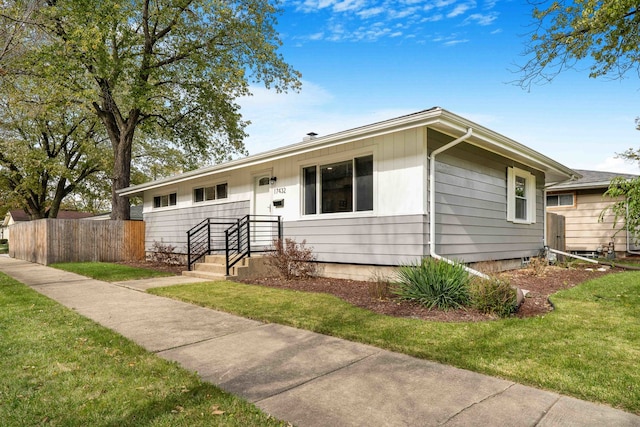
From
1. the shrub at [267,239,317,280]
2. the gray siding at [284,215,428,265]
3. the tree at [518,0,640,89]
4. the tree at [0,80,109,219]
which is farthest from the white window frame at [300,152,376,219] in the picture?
the tree at [0,80,109,219]

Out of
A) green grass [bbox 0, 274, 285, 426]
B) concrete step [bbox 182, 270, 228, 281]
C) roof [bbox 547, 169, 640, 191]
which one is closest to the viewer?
green grass [bbox 0, 274, 285, 426]

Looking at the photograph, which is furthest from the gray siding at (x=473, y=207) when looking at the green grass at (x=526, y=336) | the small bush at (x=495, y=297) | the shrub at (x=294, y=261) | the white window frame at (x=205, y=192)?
the white window frame at (x=205, y=192)

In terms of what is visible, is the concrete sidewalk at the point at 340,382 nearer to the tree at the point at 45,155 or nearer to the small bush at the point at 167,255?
the small bush at the point at 167,255

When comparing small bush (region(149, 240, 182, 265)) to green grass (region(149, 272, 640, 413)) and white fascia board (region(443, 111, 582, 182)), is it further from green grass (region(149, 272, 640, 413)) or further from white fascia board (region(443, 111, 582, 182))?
white fascia board (region(443, 111, 582, 182))

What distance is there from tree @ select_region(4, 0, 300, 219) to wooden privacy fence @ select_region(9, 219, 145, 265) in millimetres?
1503

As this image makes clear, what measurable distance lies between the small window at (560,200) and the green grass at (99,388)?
15.9 meters

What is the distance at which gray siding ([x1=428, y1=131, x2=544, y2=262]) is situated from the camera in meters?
7.44

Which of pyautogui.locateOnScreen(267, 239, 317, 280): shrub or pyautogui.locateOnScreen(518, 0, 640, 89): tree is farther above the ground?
pyautogui.locateOnScreen(518, 0, 640, 89): tree

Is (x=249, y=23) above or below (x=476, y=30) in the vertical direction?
above

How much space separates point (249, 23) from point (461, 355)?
58.8 ft

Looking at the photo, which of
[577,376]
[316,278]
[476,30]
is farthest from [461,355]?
[476,30]

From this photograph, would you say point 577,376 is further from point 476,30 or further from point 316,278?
point 476,30

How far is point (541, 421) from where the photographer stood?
7.41 ft

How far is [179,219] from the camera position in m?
13.8
